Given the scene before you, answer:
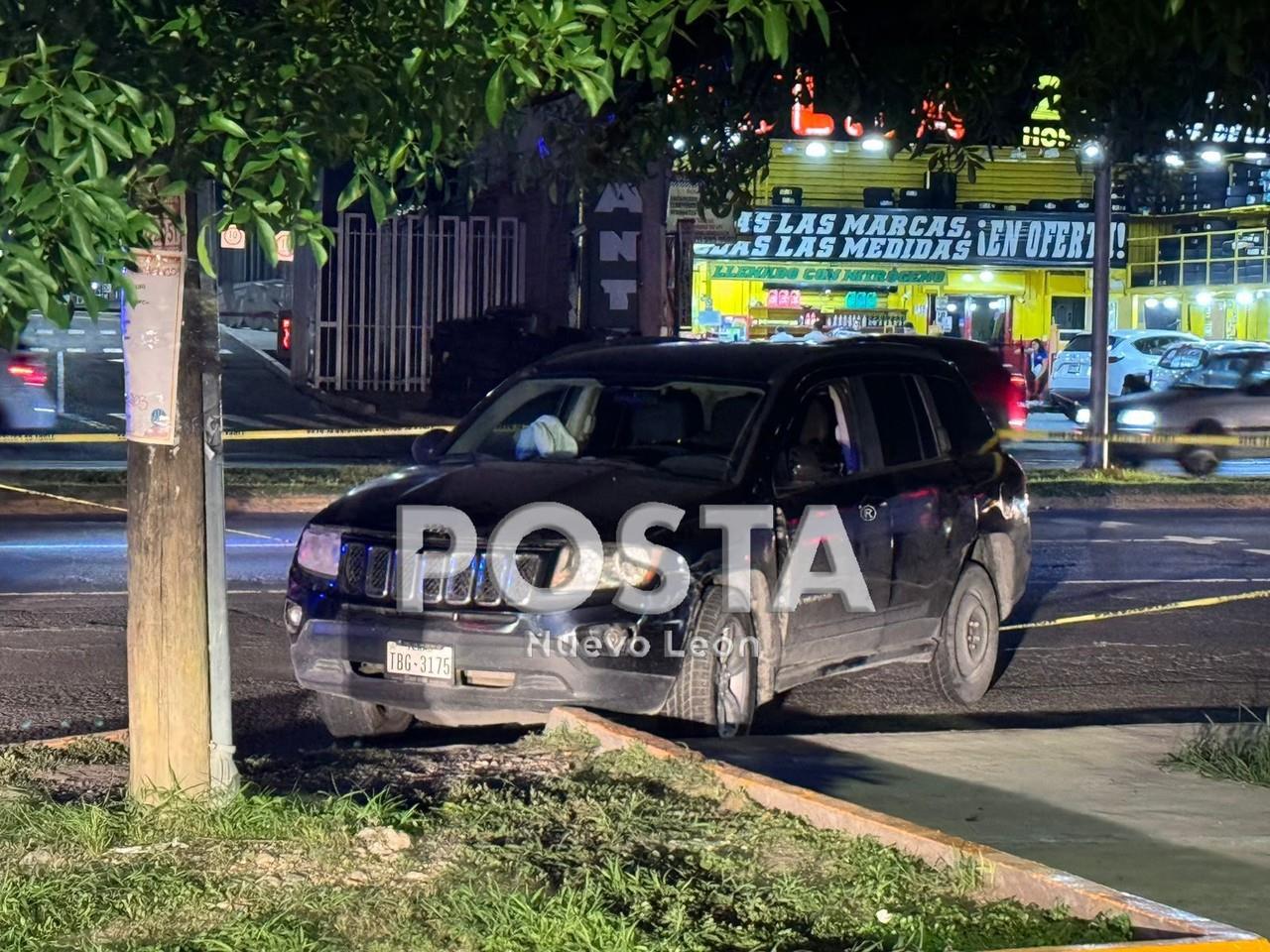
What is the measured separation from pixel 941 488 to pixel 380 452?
15583 millimetres

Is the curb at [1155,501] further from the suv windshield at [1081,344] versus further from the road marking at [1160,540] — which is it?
the suv windshield at [1081,344]

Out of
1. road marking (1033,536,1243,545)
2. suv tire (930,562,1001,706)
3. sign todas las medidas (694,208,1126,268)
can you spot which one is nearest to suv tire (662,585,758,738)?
suv tire (930,562,1001,706)

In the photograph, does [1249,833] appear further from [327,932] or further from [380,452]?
[380,452]

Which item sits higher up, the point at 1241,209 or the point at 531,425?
the point at 1241,209

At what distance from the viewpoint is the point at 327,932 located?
459cm

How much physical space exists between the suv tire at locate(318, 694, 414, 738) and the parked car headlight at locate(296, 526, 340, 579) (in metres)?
0.59

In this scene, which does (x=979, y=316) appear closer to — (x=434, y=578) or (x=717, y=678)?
(x=717, y=678)

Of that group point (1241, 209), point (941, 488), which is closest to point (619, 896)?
point (941, 488)

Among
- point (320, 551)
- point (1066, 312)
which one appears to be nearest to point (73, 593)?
point (320, 551)

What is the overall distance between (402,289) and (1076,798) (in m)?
25.3

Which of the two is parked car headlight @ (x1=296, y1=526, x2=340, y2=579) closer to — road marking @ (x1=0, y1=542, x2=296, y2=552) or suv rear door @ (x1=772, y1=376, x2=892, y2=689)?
suv rear door @ (x1=772, y1=376, x2=892, y2=689)

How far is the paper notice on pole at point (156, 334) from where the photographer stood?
5.30 meters

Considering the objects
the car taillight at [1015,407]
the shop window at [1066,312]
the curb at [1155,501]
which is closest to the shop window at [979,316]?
the shop window at [1066,312]

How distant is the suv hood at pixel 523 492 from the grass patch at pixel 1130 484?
11923 millimetres
